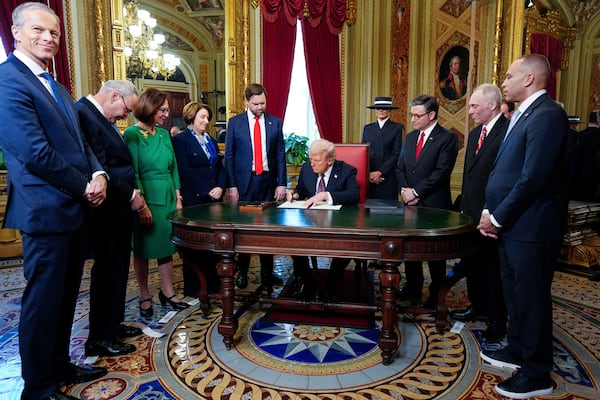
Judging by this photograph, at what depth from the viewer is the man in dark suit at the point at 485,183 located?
9.32ft

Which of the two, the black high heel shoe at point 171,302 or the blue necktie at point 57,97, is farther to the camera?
the black high heel shoe at point 171,302

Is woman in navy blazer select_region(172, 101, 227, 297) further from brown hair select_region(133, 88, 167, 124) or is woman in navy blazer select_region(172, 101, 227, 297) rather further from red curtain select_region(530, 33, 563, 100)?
red curtain select_region(530, 33, 563, 100)

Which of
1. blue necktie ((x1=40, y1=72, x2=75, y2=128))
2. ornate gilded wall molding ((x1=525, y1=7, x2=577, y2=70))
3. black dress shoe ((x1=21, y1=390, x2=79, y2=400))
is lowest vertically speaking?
black dress shoe ((x1=21, y1=390, x2=79, y2=400))

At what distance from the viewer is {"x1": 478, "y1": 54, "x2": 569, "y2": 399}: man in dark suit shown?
2.10 meters

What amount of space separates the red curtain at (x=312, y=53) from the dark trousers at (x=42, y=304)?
15.5 ft

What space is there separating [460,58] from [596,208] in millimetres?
2895

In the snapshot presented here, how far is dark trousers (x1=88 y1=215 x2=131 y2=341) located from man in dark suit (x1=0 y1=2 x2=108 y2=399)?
0.39 m

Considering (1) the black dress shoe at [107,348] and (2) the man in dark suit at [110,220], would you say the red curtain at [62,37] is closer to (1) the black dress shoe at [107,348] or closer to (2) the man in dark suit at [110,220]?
(2) the man in dark suit at [110,220]

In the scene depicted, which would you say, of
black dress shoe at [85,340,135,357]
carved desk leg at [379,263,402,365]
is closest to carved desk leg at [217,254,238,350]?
black dress shoe at [85,340,135,357]

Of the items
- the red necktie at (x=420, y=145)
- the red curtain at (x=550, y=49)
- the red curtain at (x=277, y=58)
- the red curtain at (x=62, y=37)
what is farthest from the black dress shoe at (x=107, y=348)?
the red curtain at (x=550, y=49)

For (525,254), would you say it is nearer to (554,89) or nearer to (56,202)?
(56,202)

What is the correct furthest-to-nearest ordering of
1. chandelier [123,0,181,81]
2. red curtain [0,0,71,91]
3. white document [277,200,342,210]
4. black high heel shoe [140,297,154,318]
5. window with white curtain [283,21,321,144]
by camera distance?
1. window with white curtain [283,21,321,144]
2. chandelier [123,0,181,81]
3. red curtain [0,0,71,91]
4. black high heel shoe [140,297,154,318]
5. white document [277,200,342,210]

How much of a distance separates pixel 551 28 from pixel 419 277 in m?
5.94

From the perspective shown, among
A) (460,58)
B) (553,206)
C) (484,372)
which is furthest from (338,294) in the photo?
(460,58)
